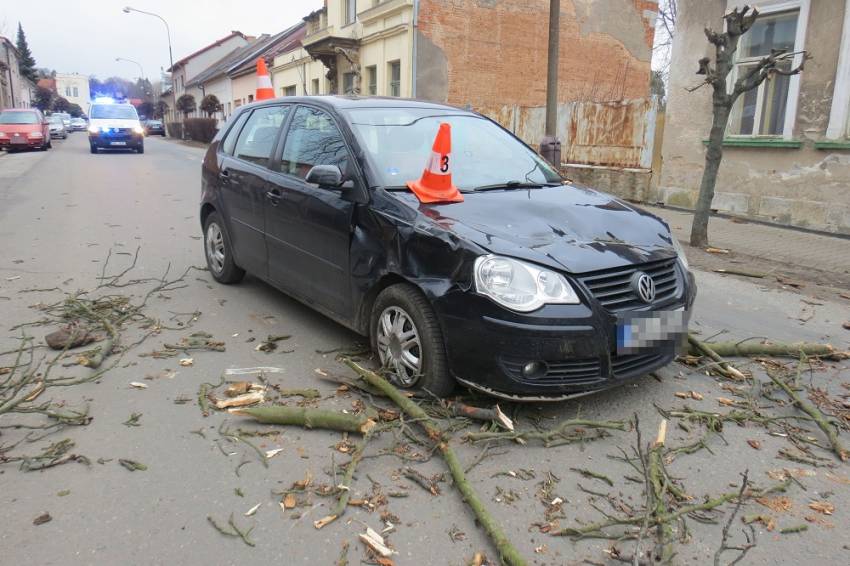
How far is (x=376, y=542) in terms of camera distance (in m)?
2.66

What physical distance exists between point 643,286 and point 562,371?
67cm

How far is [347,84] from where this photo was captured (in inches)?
1097

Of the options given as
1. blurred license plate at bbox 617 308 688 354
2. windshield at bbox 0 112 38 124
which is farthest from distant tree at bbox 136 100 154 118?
blurred license plate at bbox 617 308 688 354

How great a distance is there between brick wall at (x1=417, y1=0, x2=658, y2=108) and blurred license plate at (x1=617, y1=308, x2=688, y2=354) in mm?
19542

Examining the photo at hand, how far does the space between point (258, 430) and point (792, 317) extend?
487 cm

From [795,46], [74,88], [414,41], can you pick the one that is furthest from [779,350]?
[74,88]

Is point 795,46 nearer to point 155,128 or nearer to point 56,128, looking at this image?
point 56,128

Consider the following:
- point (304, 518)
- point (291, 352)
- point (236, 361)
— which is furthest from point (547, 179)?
point (304, 518)

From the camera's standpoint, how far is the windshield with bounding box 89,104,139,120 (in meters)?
27.2

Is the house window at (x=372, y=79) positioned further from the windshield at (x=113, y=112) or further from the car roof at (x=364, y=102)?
the car roof at (x=364, y=102)

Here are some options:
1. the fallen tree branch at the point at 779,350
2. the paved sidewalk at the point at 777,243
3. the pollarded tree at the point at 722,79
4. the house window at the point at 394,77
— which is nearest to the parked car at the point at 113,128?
the house window at the point at 394,77

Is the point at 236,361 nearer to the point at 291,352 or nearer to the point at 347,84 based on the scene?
the point at 291,352

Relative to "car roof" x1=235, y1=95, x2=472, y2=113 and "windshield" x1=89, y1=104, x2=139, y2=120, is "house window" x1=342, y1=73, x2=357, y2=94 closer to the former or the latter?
"windshield" x1=89, y1=104, x2=139, y2=120

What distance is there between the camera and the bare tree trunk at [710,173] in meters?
8.67
